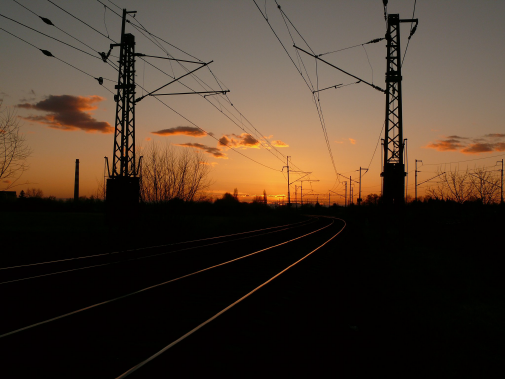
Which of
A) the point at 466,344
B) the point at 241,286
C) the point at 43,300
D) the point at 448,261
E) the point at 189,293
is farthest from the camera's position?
the point at 448,261

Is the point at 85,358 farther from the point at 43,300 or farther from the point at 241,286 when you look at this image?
the point at 241,286

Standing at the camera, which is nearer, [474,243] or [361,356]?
[361,356]

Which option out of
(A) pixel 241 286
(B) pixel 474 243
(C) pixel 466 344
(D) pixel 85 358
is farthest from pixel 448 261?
(D) pixel 85 358

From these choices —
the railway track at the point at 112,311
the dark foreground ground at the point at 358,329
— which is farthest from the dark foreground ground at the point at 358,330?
the railway track at the point at 112,311

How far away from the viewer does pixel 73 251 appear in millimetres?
22094

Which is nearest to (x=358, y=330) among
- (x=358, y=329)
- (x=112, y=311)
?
(x=358, y=329)

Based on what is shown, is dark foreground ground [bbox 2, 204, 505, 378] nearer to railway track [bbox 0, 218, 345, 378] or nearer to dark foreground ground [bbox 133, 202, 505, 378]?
dark foreground ground [bbox 133, 202, 505, 378]

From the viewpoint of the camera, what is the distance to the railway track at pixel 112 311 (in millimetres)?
5871

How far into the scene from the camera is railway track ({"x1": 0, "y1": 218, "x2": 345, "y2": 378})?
Answer: 587 cm

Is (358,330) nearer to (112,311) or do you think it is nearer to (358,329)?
(358,329)

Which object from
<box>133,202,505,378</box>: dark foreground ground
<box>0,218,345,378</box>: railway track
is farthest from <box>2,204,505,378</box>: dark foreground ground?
<box>0,218,345,378</box>: railway track

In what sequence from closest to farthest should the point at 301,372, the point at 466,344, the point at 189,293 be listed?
the point at 301,372, the point at 466,344, the point at 189,293

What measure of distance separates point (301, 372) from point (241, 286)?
6.75 meters

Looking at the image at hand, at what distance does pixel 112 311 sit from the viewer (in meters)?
8.72
